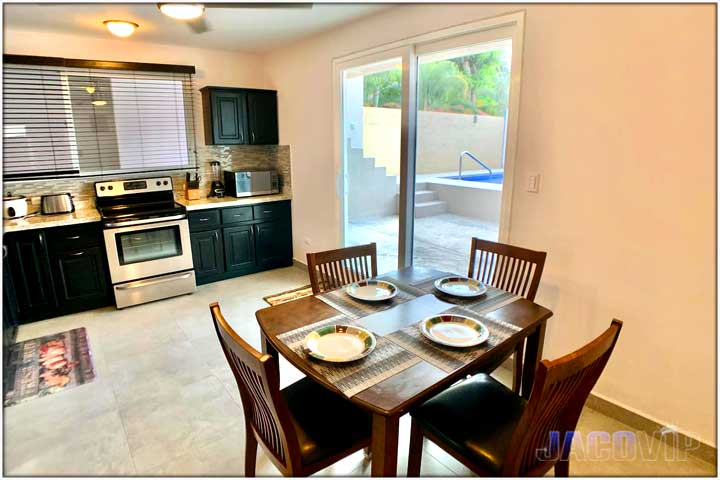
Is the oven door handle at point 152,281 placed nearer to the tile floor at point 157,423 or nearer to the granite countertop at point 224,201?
the tile floor at point 157,423

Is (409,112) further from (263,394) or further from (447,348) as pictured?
(263,394)

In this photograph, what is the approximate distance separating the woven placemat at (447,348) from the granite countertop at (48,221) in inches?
120

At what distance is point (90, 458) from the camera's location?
199cm

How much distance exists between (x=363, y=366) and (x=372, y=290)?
2.15 ft

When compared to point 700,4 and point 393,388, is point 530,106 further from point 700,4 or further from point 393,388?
point 393,388

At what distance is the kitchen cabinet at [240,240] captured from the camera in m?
4.15

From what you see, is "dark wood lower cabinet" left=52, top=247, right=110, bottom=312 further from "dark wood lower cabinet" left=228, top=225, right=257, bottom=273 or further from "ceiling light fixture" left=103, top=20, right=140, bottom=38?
"ceiling light fixture" left=103, top=20, right=140, bottom=38

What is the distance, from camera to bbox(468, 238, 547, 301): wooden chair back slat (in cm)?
218

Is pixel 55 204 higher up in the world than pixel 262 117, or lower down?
lower down

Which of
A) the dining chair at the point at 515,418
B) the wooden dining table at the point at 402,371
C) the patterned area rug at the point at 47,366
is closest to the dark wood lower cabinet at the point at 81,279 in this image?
the patterned area rug at the point at 47,366

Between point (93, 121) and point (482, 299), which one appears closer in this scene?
point (482, 299)

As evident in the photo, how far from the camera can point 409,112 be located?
3125 mm

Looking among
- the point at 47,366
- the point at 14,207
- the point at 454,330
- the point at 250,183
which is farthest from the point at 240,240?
the point at 454,330

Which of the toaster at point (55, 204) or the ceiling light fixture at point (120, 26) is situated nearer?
the ceiling light fixture at point (120, 26)
